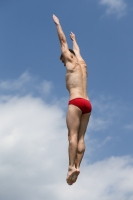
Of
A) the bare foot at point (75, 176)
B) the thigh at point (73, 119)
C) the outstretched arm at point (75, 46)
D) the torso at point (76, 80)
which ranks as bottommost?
the bare foot at point (75, 176)

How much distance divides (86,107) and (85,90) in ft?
2.03

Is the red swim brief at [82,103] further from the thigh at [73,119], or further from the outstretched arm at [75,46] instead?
the outstretched arm at [75,46]

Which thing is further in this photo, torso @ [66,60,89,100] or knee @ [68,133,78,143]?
torso @ [66,60,89,100]

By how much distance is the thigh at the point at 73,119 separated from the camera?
1147 centimetres

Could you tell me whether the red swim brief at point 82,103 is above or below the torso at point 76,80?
below

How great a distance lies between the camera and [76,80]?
38.8 feet

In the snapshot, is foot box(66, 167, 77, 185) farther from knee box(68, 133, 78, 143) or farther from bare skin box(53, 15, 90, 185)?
knee box(68, 133, 78, 143)

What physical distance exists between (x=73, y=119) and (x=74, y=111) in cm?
23

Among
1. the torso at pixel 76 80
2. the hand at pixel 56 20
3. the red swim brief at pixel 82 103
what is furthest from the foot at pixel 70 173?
the hand at pixel 56 20

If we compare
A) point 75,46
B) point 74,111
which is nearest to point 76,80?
point 74,111

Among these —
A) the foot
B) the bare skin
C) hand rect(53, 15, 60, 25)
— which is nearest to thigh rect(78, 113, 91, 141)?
the bare skin

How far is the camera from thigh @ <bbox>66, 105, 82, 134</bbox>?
11469mm

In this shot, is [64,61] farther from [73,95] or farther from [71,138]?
[71,138]

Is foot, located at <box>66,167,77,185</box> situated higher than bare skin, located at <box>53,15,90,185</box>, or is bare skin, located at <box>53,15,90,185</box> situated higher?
bare skin, located at <box>53,15,90,185</box>
